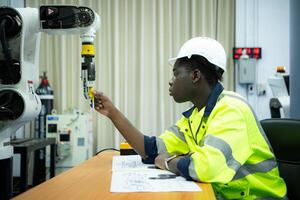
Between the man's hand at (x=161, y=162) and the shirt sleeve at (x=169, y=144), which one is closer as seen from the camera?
the man's hand at (x=161, y=162)

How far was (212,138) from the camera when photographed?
1183 mm

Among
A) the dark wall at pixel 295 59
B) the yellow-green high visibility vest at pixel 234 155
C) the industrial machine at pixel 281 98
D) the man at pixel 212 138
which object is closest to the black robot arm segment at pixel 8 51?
the man at pixel 212 138

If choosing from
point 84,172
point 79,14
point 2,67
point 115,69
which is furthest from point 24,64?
point 115,69

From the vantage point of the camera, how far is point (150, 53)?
4160 millimetres

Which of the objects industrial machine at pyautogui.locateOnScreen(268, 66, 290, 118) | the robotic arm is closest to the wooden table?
the robotic arm

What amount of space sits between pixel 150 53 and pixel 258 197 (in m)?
3.02

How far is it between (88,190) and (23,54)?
47 cm

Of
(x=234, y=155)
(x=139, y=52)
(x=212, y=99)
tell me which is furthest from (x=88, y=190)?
(x=139, y=52)

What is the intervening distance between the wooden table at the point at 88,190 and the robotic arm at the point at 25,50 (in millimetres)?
193

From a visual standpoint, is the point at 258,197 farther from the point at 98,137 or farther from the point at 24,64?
the point at 98,137

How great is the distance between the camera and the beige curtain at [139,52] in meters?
4.11

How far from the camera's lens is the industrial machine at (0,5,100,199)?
3.30ft

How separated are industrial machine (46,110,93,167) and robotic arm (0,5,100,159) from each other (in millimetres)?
2662

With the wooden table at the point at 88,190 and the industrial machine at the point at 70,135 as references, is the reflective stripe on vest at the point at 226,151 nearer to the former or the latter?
the wooden table at the point at 88,190
